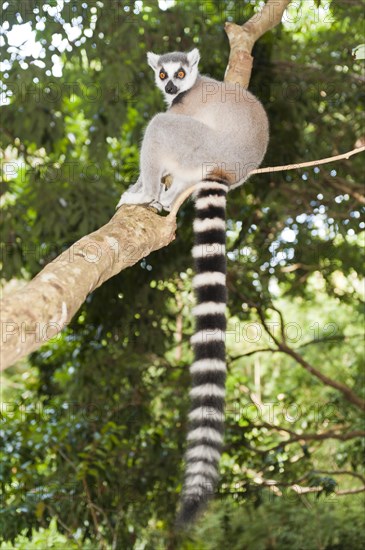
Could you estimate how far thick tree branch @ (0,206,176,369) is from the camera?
2.16 metres

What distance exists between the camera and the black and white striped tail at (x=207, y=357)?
2.91 m

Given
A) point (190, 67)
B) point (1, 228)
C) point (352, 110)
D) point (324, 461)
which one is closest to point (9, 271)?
point (1, 228)

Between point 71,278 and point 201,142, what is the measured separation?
6.31ft

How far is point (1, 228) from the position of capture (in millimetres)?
6926

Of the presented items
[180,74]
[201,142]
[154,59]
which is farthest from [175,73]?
[201,142]

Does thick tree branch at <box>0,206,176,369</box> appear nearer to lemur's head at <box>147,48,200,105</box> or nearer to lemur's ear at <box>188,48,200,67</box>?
lemur's head at <box>147,48,200,105</box>

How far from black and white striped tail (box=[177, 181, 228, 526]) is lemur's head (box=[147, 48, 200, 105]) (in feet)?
3.40

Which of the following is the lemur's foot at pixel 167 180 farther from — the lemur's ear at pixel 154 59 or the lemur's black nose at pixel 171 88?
the lemur's ear at pixel 154 59

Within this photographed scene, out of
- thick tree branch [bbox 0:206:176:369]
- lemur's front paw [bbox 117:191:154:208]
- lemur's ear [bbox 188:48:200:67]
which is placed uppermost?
lemur's ear [bbox 188:48:200:67]

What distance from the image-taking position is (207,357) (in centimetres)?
336

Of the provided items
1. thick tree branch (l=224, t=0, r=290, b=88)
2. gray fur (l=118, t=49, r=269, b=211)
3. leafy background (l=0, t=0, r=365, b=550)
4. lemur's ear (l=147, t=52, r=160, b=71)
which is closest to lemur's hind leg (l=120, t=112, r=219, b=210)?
gray fur (l=118, t=49, r=269, b=211)

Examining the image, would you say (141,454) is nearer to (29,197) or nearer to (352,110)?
(29,197)

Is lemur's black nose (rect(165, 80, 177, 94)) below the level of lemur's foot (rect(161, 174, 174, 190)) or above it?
above

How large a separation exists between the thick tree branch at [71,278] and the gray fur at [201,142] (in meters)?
0.59
